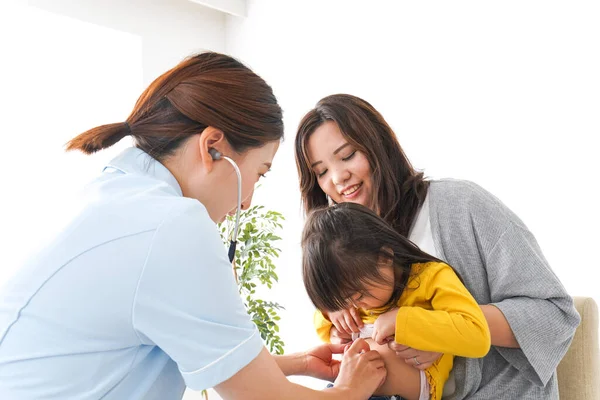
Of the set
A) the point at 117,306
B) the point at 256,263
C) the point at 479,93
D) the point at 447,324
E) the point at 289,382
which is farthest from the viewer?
the point at 256,263

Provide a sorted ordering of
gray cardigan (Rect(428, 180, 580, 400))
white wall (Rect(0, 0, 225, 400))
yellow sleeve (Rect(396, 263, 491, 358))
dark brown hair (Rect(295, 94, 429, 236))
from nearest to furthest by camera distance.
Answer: yellow sleeve (Rect(396, 263, 491, 358))
gray cardigan (Rect(428, 180, 580, 400))
dark brown hair (Rect(295, 94, 429, 236))
white wall (Rect(0, 0, 225, 400))

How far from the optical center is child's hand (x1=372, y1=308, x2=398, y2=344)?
1220mm

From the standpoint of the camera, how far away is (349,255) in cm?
125

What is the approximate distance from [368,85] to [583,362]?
1909mm

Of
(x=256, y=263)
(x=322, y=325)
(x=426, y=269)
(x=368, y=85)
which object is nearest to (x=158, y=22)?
(x=368, y=85)

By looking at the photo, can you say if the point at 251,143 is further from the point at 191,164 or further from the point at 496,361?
the point at 496,361

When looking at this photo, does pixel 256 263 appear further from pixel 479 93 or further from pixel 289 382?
pixel 289 382

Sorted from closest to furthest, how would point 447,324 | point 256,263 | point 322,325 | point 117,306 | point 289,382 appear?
point 117,306, point 289,382, point 447,324, point 322,325, point 256,263

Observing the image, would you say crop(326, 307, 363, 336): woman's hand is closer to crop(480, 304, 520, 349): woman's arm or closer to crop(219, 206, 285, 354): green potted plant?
crop(480, 304, 520, 349): woman's arm

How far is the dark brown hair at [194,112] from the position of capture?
1.05 metres

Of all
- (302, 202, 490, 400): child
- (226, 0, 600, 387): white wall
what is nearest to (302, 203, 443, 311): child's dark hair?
(302, 202, 490, 400): child

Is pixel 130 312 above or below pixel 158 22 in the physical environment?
below

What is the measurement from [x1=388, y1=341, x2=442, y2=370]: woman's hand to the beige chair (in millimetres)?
379

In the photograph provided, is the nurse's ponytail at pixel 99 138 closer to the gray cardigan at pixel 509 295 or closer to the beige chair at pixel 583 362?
the gray cardigan at pixel 509 295
